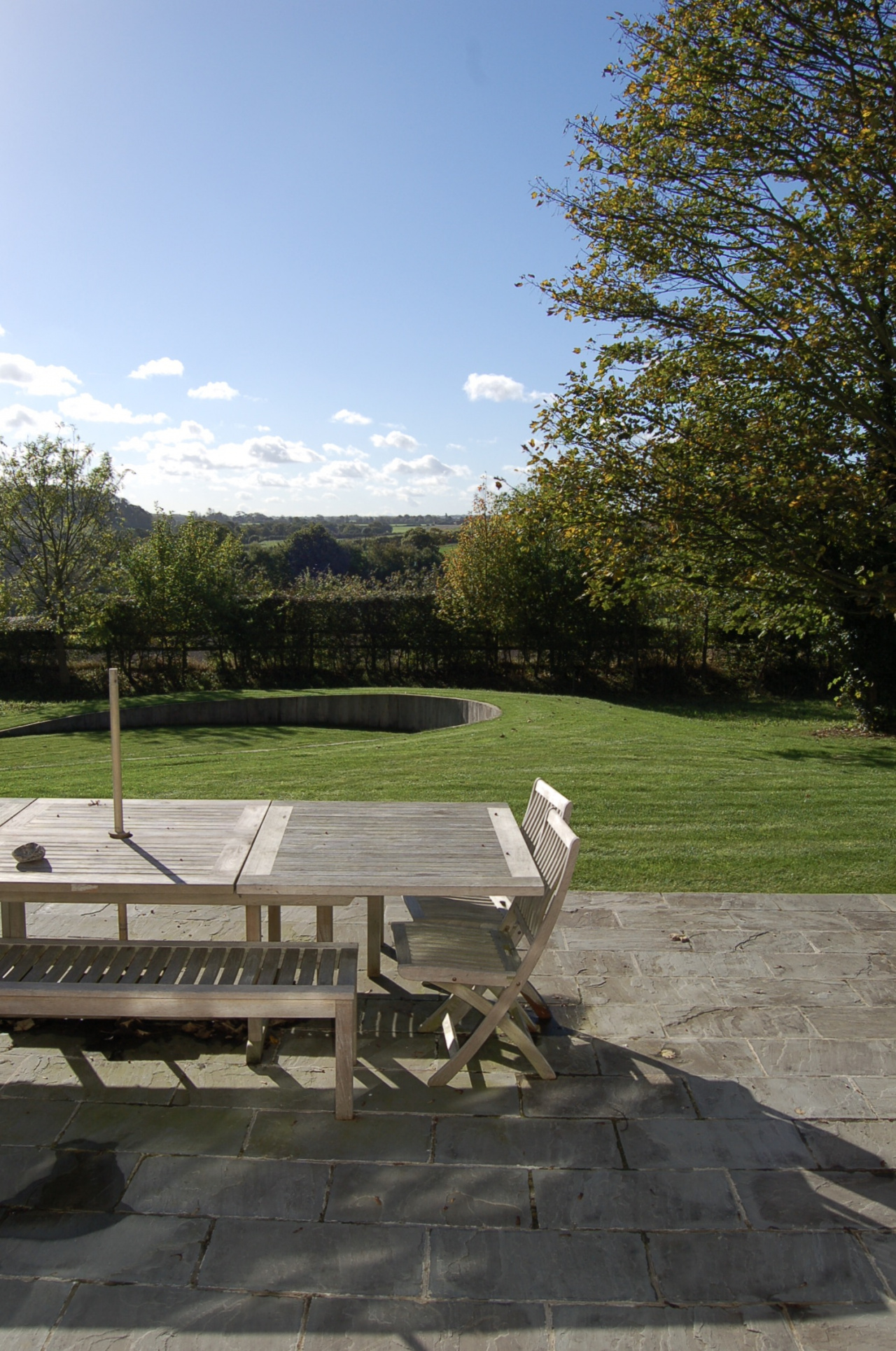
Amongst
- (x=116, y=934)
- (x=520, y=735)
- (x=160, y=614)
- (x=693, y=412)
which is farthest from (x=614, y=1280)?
(x=160, y=614)

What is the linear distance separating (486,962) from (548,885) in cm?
41

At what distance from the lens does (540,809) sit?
4266 mm

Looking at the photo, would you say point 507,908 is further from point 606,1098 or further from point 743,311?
point 743,311

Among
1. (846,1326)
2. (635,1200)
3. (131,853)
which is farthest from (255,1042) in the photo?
(846,1326)

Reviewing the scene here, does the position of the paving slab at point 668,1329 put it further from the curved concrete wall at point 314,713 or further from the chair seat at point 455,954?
the curved concrete wall at point 314,713

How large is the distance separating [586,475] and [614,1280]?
10223 millimetres

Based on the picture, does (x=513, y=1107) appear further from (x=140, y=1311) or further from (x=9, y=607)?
(x=9, y=607)

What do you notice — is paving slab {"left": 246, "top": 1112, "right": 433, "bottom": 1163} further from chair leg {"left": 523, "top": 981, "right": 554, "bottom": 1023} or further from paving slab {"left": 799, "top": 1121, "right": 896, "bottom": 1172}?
paving slab {"left": 799, "top": 1121, "right": 896, "bottom": 1172}

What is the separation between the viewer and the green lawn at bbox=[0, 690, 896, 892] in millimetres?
5855

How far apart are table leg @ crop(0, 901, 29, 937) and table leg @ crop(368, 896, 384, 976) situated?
4.90 feet

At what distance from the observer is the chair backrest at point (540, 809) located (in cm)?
387

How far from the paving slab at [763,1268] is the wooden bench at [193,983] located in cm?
113

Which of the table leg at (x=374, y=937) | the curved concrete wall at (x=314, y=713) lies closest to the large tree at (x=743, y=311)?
the curved concrete wall at (x=314, y=713)

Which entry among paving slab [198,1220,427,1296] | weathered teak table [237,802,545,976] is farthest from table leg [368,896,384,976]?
paving slab [198,1220,427,1296]
